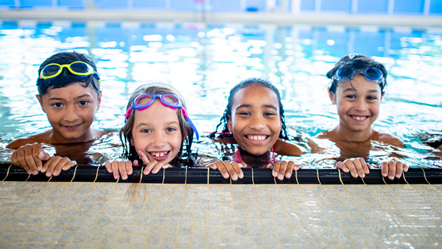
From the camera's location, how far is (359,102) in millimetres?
3178

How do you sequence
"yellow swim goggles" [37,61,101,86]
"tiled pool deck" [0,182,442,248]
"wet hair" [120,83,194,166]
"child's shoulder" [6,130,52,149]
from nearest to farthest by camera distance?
"tiled pool deck" [0,182,442,248] → "wet hair" [120,83,194,166] → "yellow swim goggles" [37,61,101,86] → "child's shoulder" [6,130,52,149]

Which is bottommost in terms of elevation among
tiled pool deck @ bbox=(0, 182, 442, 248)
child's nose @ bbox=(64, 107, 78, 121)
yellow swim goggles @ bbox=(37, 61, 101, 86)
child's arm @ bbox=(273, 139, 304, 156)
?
child's arm @ bbox=(273, 139, 304, 156)

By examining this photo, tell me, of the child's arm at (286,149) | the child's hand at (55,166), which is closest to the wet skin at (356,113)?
the child's arm at (286,149)

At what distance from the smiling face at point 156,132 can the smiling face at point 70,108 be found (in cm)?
79

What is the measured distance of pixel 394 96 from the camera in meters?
5.69

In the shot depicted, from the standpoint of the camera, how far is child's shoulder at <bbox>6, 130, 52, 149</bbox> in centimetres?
339

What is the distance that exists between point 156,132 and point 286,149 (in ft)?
4.92

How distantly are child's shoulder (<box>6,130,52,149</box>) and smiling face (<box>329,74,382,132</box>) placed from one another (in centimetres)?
305

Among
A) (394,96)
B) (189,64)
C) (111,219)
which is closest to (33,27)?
(189,64)

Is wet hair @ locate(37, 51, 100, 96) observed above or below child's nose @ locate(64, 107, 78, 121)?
above

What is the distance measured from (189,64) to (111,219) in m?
6.44

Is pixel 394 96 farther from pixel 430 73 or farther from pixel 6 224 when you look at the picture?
pixel 6 224

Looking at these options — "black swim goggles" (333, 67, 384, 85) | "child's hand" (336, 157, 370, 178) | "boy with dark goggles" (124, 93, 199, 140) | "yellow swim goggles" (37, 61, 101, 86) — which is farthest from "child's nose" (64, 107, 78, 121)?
"black swim goggles" (333, 67, 384, 85)

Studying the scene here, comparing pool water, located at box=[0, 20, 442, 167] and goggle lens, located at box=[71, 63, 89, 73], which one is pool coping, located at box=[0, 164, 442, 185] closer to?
pool water, located at box=[0, 20, 442, 167]
